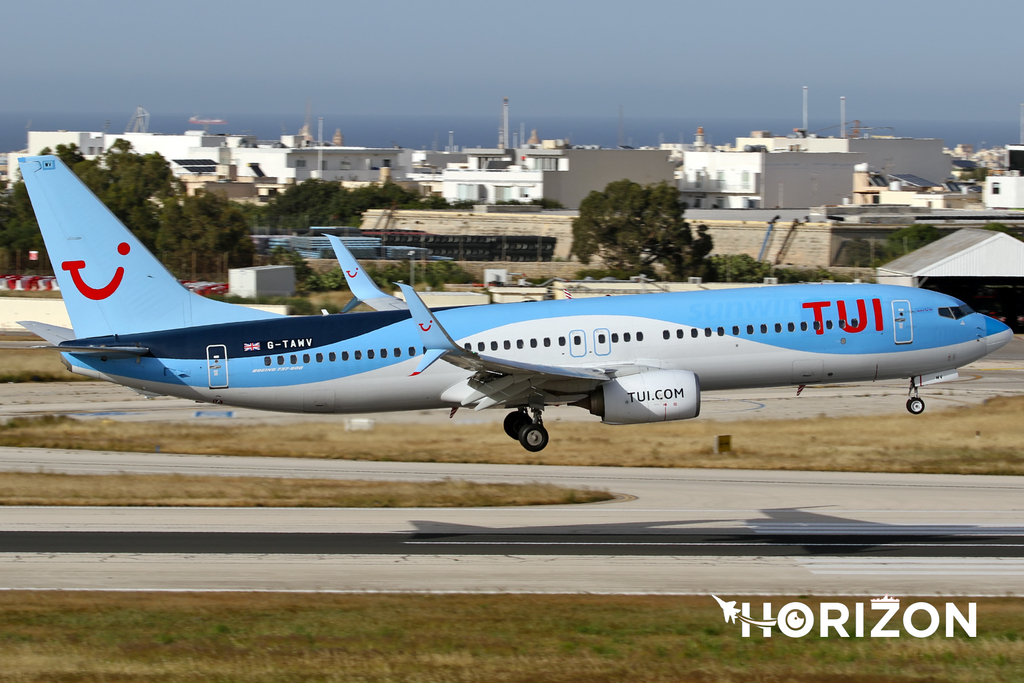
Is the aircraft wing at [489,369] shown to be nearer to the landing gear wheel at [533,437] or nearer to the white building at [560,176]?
the landing gear wheel at [533,437]

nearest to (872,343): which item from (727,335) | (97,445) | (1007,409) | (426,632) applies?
(727,335)

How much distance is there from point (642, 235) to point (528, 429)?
87.0 meters

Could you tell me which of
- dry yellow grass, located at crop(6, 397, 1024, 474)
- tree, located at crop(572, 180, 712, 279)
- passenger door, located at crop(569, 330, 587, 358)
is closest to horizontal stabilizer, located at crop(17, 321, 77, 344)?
passenger door, located at crop(569, 330, 587, 358)

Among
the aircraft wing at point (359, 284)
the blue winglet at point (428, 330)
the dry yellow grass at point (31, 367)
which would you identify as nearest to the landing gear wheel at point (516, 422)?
the blue winglet at point (428, 330)

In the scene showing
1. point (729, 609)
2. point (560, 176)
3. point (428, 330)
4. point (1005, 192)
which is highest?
point (560, 176)

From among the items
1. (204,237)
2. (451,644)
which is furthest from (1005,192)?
(451,644)

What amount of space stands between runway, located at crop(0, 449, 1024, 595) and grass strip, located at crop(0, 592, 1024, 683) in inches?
69.4

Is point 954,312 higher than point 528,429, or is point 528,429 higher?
point 954,312

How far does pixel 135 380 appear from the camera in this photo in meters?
38.1

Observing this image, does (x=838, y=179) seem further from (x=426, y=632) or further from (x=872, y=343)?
(x=426, y=632)

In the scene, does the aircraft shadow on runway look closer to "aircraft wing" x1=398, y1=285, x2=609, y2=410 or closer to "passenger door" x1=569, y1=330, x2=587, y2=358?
"aircraft wing" x1=398, y1=285, x2=609, y2=410

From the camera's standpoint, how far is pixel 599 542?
39.3m

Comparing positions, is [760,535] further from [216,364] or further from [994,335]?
[216,364]

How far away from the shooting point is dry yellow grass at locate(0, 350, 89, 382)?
8144cm
